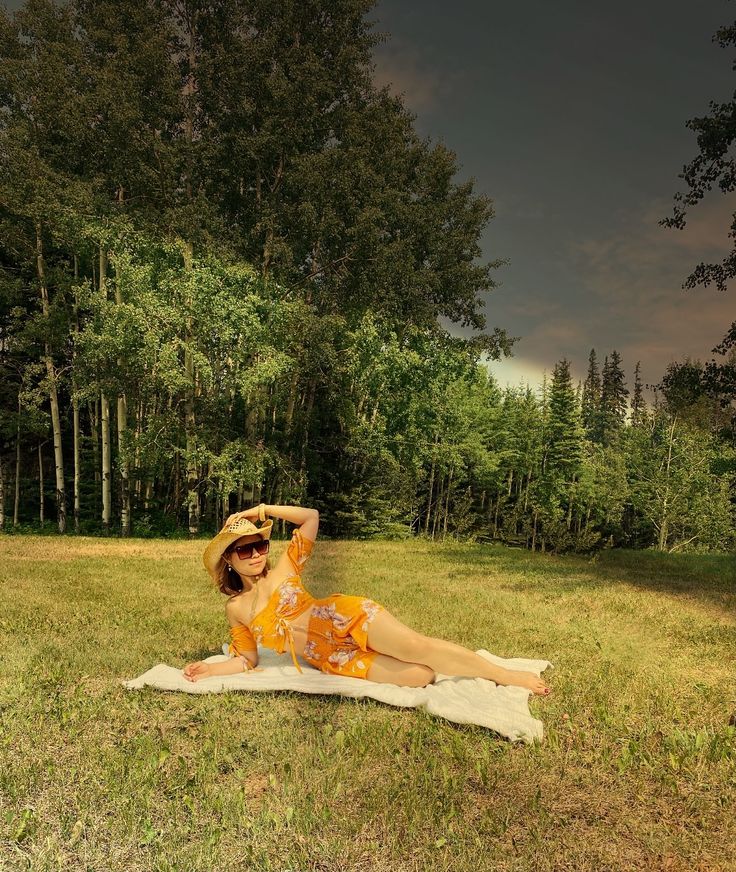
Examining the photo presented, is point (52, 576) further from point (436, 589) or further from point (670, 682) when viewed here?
point (670, 682)

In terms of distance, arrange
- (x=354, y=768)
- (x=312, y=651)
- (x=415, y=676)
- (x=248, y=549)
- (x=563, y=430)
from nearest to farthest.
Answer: (x=354, y=768) → (x=415, y=676) → (x=248, y=549) → (x=312, y=651) → (x=563, y=430)

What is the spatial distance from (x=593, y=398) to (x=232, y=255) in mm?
82649

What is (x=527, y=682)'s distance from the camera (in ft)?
17.5

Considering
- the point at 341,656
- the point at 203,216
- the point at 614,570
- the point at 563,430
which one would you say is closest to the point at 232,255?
the point at 203,216

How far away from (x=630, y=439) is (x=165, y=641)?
177 ft

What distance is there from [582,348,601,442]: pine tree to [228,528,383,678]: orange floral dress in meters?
80.3

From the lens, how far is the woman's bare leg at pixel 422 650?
5.10m

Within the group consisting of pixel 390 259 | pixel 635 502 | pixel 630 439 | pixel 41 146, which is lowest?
pixel 635 502

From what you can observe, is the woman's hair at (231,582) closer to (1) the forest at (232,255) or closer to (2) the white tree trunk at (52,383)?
(1) the forest at (232,255)

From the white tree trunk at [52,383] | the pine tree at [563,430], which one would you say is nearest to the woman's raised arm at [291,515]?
the white tree trunk at [52,383]

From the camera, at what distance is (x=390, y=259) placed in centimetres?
2405

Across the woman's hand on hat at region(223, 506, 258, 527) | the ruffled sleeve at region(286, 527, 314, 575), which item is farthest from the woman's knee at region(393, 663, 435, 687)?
the woman's hand on hat at region(223, 506, 258, 527)

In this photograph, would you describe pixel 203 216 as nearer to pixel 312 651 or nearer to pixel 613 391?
pixel 312 651

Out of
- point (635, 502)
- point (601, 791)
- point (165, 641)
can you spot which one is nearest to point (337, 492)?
point (165, 641)
